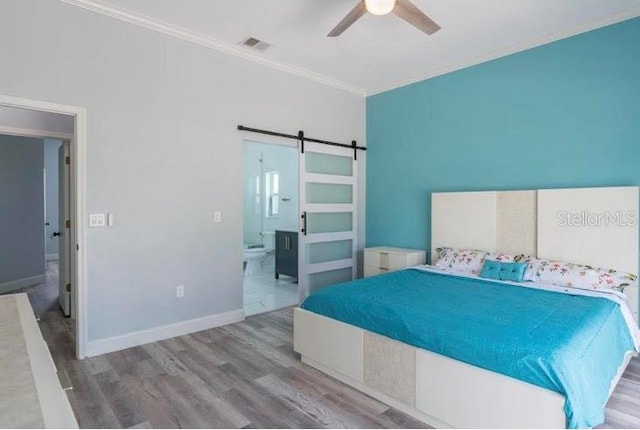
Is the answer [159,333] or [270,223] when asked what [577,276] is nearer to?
[159,333]

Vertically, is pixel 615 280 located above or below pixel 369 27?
below

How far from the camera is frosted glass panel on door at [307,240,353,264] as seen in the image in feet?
15.9

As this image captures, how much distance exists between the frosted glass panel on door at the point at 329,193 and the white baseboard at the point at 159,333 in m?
1.69

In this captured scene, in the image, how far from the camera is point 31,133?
12.7ft

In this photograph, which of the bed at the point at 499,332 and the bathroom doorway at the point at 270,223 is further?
the bathroom doorway at the point at 270,223

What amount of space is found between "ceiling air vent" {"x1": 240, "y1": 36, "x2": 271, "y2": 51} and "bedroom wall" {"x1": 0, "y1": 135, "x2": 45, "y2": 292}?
4395 millimetres

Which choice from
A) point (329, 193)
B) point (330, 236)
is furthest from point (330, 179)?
point (330, 236)

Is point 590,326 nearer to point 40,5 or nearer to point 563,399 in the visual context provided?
point 563,399

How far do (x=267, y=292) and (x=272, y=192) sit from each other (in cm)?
279

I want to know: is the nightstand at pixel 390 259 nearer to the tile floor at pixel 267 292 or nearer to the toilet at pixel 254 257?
the tile floor at pixel 267 292

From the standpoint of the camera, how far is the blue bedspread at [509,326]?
179 cm

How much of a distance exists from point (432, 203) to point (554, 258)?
1419mm

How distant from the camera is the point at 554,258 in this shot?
3.49 metres

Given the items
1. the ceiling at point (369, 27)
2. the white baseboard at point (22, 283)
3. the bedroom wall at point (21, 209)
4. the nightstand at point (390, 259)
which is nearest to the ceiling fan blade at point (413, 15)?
the ceiling at point (369, 27)
